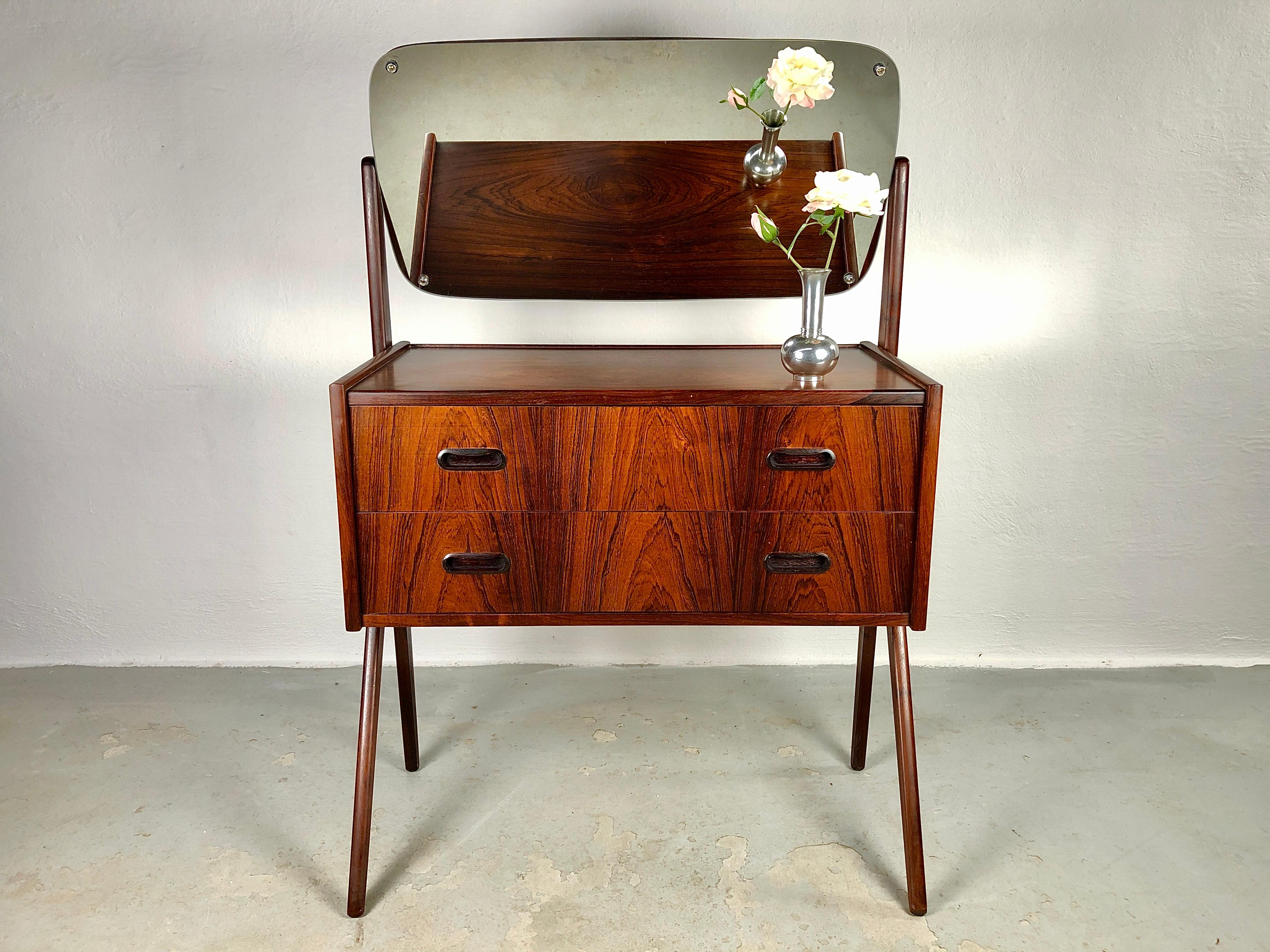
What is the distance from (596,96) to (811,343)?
745 millimetres

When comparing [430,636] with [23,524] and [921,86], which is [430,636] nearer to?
[23,524]

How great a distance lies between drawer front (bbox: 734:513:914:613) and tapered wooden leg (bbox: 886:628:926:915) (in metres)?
0.11

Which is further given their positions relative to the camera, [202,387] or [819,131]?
[202,387]

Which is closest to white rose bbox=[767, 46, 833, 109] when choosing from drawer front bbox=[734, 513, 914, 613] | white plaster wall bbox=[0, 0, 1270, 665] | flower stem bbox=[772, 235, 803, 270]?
flower stem bbox=[772, 235, 803, 270]

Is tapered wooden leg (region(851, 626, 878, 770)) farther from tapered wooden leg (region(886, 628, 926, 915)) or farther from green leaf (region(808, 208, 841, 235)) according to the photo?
green leaf (region(808, 208, 841, 235))

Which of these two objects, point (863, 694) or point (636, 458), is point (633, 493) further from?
point (863, 694)

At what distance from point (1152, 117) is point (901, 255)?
2.55 feet

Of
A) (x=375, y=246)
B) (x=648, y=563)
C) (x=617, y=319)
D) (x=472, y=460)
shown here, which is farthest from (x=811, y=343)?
(x=375, y=246)

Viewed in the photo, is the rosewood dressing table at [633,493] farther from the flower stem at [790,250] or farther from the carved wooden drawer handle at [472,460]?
the flower stem at [790,250]

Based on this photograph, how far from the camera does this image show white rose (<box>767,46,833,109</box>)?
173 cm

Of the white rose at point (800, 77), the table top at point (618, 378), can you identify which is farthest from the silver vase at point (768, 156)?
the table top at point (618, 378)

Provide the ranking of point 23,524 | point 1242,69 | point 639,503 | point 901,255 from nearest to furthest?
point 639,503, point 901,255, point 1242,69, point 23,524

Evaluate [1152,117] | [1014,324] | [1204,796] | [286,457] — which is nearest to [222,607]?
[286,457]

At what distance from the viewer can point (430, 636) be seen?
7.92 feet
